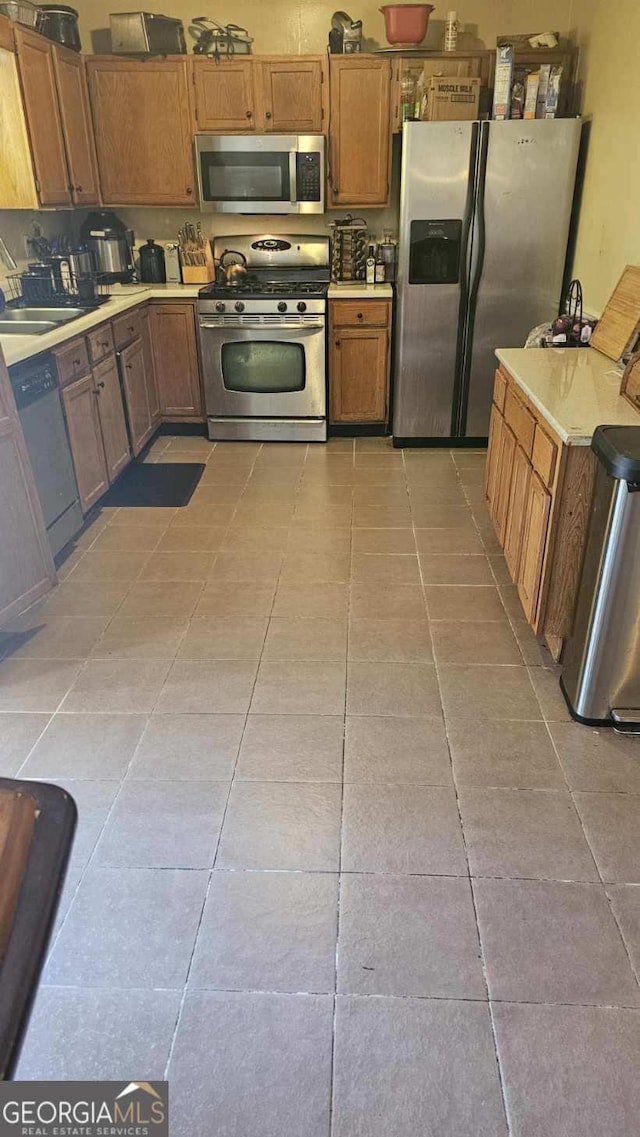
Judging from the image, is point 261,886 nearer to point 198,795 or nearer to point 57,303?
point 198,795

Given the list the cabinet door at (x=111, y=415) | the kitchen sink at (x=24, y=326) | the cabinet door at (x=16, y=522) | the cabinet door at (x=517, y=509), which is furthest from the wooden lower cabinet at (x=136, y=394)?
the cabinet door at (x=517, y=509)

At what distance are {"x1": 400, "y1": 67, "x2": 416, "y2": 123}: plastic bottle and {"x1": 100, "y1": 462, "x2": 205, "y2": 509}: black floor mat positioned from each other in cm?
235

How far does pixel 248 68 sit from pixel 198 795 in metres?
4.22

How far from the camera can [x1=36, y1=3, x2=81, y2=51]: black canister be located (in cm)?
407

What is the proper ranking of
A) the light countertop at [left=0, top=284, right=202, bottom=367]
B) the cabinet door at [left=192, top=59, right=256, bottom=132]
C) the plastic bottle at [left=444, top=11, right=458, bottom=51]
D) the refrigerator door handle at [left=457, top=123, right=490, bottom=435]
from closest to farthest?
the light countertop at [left=0, top=284, right=202, bottom=367], the refrigerator door handle at [left=457, top=123, right=490, bottom=435], the plastic bottle at [left=444, top=11, right=458, bottom=51], the cabinet door at [left=192, top=59, right=256, bottom=132]

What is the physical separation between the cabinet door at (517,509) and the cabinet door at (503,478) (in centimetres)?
6

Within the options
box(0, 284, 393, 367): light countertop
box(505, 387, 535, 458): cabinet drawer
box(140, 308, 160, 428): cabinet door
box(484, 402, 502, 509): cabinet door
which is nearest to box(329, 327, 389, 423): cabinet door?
box(0, 284, 393, 367): light countertop

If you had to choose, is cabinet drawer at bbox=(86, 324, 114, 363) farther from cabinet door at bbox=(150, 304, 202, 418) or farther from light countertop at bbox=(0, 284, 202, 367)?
cabinet door at bbox=(150, 304, 202, 418)

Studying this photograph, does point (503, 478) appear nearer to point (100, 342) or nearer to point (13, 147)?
point (100, 342)

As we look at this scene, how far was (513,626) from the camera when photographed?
9.02ft

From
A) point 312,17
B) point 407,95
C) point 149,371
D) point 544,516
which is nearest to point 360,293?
point 407,95

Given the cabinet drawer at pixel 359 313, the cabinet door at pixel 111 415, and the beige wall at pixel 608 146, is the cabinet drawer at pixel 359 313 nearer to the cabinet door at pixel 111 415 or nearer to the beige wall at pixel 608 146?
the beige wall at pixel 608 146

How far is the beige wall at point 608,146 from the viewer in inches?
133

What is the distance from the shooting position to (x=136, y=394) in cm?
431
